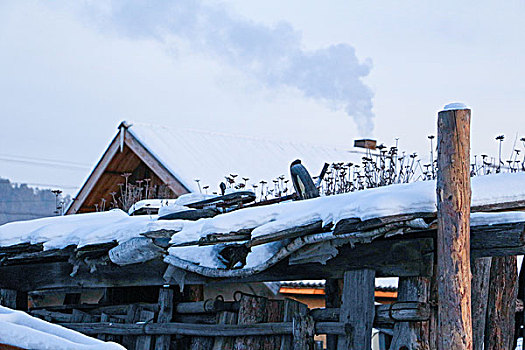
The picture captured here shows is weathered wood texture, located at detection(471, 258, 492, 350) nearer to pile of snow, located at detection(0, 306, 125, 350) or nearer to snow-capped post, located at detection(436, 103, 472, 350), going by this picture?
snow-capped post, located at detection(436, 103, 472, 350)

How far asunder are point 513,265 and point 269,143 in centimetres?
924

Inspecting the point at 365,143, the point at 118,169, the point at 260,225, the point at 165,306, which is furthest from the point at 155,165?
the point at 260,225

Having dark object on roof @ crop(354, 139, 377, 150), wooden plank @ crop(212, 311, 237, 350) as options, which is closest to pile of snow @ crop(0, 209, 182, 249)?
wooden plank @ crop(212, 311, 237, 350)

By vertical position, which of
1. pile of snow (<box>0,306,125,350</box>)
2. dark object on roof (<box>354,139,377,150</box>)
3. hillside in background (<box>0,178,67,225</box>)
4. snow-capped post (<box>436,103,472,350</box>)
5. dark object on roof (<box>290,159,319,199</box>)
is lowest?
pile of snow (<box>0,306,125,350</box>)

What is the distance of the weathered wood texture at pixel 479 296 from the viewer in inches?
252

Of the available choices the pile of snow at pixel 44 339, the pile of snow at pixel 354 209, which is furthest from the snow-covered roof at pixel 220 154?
the pile of snow at pixel 44 339

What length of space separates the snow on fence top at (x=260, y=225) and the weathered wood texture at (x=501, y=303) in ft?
4.60

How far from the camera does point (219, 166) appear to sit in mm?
13773

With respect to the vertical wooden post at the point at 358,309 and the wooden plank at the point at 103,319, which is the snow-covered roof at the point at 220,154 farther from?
the vertical wooden post at the point at 358,309

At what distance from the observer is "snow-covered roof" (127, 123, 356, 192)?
13023mm

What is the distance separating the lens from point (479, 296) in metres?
6.46

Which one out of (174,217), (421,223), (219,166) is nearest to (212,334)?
(174,217)

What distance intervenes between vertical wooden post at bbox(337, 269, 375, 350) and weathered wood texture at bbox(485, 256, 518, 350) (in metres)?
1.41

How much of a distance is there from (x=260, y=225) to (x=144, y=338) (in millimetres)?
2173
